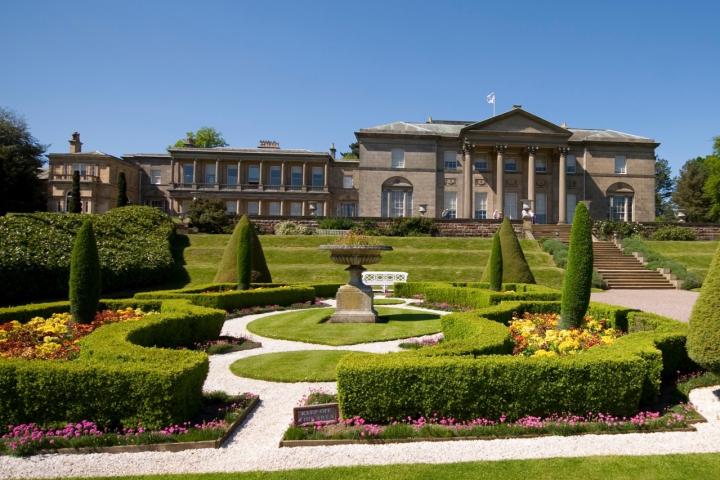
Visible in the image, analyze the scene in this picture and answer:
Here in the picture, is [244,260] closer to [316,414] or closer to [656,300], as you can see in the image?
[316,414]

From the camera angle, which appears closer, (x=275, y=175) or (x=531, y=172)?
(x=531, y=172)

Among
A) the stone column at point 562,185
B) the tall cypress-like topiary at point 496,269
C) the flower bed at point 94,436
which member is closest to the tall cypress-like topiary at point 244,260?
the tall cypress-like topiary at point 496,269

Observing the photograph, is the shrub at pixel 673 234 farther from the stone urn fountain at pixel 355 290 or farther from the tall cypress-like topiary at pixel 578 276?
the tall cypress-like topiary at pixel 578 276

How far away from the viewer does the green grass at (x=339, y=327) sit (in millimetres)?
12492

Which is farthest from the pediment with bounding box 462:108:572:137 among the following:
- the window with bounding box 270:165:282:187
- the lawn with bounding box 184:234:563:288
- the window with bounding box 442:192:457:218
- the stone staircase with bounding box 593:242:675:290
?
the window with bounding box 270:165:282:187

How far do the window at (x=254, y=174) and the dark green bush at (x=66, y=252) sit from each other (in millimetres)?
24455

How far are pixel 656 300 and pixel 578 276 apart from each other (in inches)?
539

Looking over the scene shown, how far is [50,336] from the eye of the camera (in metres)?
9.90

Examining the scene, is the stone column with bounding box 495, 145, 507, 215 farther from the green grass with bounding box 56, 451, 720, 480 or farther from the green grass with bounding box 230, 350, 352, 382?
the green grass with bounding box 56, 451, 720, 480

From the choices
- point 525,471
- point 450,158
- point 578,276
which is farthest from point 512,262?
point 450,158

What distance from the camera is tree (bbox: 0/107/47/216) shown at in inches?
1714

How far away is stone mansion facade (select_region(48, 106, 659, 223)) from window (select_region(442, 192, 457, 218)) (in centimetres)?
10

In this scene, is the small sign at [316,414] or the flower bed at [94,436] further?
the small sign at [316,414]

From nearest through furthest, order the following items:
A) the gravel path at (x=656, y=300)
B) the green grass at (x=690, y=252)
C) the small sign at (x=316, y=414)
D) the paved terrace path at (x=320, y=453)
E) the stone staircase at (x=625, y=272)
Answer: the paved terrace path at (x=320, y=453), the small sign at (x=316, y=414), the gravel path at (x=656, y=300), the stone staircase at (x=625, y=272), the green grass at (x=690, y=252)
